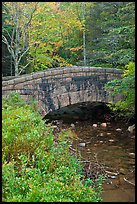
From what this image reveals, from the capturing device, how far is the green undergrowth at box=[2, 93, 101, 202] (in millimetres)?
3688

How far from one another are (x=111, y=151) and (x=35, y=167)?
14.1ft

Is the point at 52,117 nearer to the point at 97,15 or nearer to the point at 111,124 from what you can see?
the point at 111,124

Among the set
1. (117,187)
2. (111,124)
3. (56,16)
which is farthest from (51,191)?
(56,16)

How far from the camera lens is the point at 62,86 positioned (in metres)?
9.64

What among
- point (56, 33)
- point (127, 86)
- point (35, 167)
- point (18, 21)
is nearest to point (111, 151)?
point (127, 86)

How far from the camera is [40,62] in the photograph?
1533 cm

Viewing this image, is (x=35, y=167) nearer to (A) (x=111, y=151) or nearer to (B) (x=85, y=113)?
(A) (x=111, y=151)

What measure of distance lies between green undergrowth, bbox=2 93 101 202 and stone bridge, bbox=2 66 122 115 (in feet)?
9.68

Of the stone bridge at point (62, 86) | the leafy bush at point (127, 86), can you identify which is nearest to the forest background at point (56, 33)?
the stone bridge at point (62, 86)

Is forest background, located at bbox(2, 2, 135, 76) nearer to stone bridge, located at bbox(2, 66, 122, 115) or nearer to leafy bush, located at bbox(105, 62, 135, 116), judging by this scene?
stone bridge, located at bbox(2, 66, 122, 115)

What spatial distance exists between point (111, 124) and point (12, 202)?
905cm

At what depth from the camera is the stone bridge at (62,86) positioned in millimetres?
8820

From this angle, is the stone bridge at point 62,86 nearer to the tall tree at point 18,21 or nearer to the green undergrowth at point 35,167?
the green undergrowth at point 35,167

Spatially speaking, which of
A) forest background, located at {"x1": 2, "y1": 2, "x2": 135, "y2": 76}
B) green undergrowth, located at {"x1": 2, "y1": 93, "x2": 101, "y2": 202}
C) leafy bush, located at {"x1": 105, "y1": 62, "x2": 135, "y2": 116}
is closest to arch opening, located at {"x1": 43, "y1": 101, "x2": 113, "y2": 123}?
forest background, located at {"x1": 2, "y1": 2, "x2": 135, "y2": 76}
